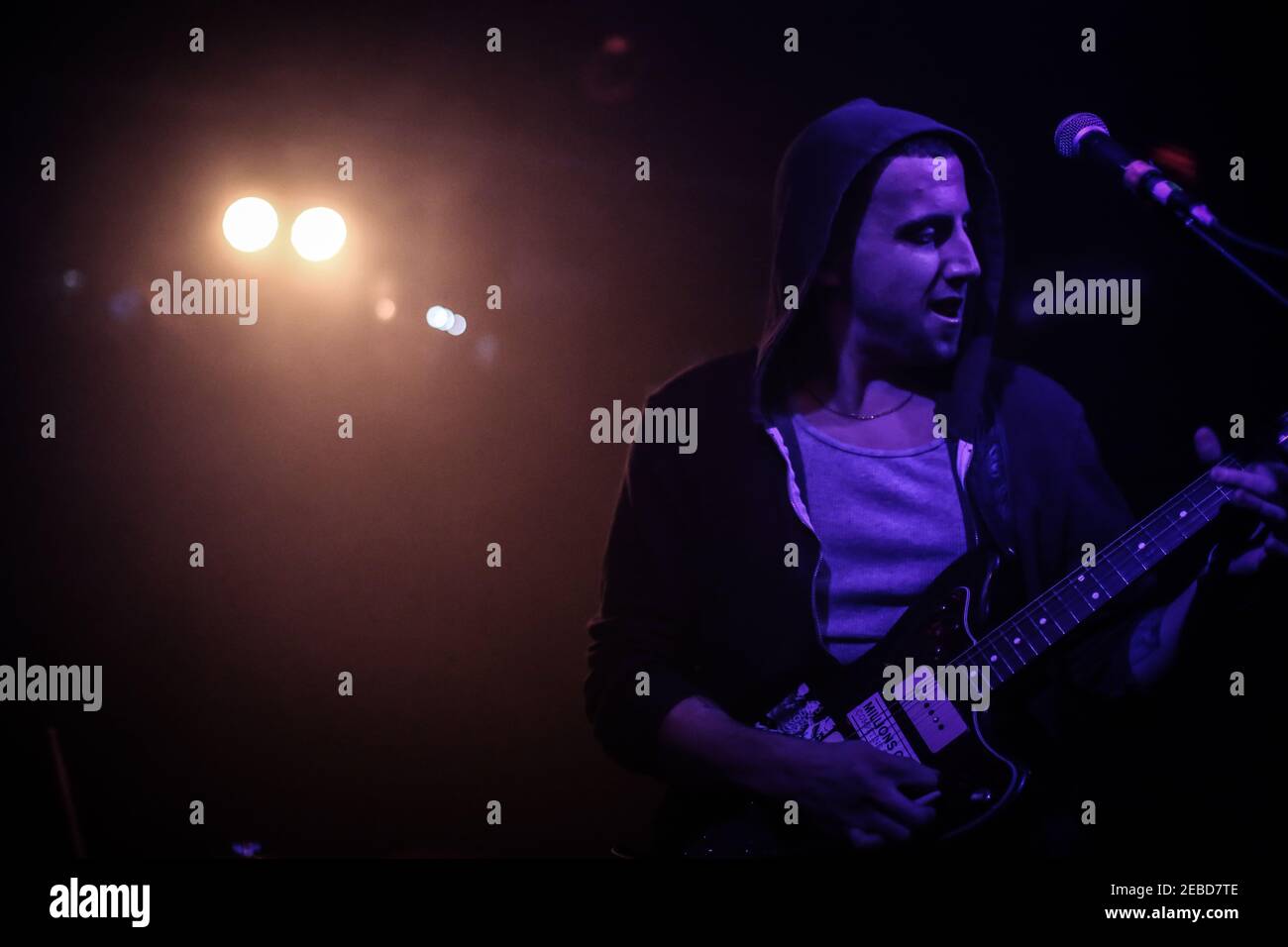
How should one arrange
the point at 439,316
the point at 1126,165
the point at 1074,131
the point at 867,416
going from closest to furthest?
1. the point at 1126,165
2. the point at 1074,131
3. the point at 867,416
4. the point at 439,316

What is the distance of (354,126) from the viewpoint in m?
2.19

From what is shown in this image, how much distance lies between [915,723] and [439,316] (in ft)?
4.51

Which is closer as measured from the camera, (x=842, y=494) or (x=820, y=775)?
(x=820, y=775)

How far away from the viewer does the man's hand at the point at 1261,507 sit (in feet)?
5.26

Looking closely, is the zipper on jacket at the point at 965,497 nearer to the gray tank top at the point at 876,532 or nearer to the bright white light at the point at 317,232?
the gray tank top at the point at 876,532

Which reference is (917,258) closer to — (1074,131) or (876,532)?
(1074,131)

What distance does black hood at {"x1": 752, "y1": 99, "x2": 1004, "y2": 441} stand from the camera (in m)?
1.90

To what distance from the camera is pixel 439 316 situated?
2.16 meters

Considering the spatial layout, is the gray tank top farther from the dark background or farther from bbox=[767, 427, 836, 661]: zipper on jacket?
the dark background

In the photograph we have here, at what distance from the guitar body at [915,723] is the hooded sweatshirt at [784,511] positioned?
0.20ft

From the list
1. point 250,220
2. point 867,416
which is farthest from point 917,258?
point 250,220

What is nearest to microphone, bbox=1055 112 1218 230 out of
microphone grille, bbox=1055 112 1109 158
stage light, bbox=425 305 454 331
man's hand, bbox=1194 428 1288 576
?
microphone grille, bbox=1055 112 1109 158
